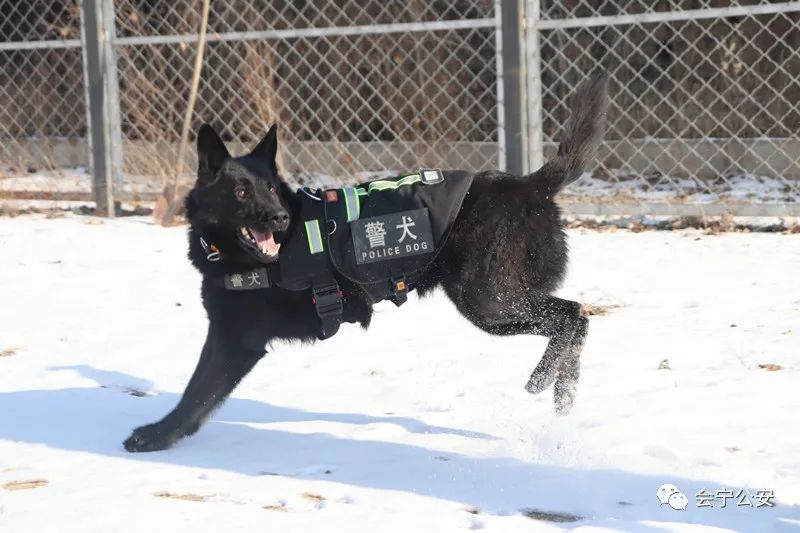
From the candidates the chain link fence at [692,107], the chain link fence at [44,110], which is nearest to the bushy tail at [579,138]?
the chain link fence at [692,107]

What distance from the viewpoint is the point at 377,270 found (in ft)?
9.36

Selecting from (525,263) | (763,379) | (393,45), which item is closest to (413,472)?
(525,263)

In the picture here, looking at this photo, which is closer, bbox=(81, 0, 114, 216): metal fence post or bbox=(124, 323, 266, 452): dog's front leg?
bbox=(124, 323, 266, 452): dog's front leg

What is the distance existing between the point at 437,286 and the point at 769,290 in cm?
185

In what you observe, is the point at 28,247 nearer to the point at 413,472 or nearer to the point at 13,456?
the point at 13,456

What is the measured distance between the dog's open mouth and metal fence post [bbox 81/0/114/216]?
3.98m

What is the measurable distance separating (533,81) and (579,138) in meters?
2.55

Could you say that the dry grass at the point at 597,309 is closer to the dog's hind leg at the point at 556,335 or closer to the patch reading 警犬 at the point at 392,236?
the dog's hind leg at the point at 556,335

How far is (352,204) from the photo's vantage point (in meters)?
2.89

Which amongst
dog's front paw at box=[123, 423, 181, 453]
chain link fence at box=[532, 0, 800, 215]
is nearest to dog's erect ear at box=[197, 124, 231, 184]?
dog's front paw at box=[123, 423, 181, 453]

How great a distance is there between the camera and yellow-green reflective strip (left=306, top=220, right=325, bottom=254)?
2.84 metres

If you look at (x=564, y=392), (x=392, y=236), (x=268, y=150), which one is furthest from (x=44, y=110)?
(x=564, y=392)

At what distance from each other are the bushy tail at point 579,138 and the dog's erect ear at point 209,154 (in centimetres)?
90

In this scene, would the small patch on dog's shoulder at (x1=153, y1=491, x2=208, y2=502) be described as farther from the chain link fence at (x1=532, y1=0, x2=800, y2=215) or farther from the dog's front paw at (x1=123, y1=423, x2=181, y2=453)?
the chain link fence at (x1=532, y1=0, x2=800, y2=215)
